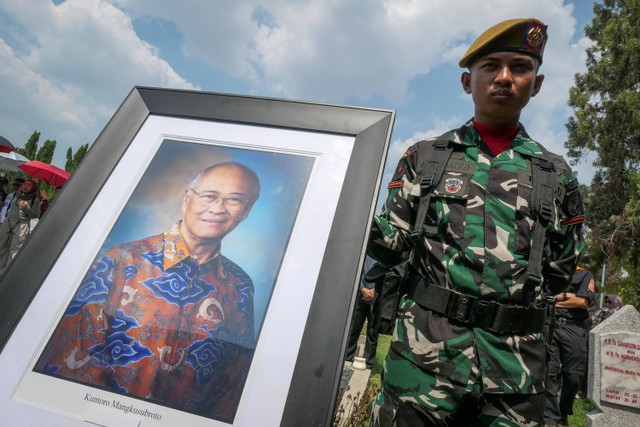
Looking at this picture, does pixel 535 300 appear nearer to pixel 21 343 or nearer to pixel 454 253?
pixel 454 253

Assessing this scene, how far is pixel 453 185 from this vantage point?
1.42 metres

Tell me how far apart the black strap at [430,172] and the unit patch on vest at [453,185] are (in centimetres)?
3

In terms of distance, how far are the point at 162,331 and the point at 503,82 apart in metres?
1.28

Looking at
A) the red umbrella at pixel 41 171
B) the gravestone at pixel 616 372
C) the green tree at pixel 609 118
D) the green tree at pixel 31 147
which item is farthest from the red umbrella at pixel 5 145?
the green tree at pixel 31 147

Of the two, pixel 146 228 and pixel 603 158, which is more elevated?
pixel 603 158

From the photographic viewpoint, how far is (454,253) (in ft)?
4.42

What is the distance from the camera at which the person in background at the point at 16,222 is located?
17.5ft

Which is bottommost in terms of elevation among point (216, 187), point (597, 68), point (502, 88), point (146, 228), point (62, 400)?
point (62, 400)

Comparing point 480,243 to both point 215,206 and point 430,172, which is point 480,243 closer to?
point 430,172

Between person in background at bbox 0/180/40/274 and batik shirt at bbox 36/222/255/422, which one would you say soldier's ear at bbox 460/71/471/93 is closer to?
batik shirt at bbox 36/222/255/422

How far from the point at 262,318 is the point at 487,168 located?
3.18ft

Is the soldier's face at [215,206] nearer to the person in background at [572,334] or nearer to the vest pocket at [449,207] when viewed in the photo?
the vest pocket at [449,207]

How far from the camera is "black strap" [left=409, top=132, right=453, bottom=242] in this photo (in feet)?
4.48

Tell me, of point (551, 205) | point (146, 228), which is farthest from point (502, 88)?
point (146, 228)
